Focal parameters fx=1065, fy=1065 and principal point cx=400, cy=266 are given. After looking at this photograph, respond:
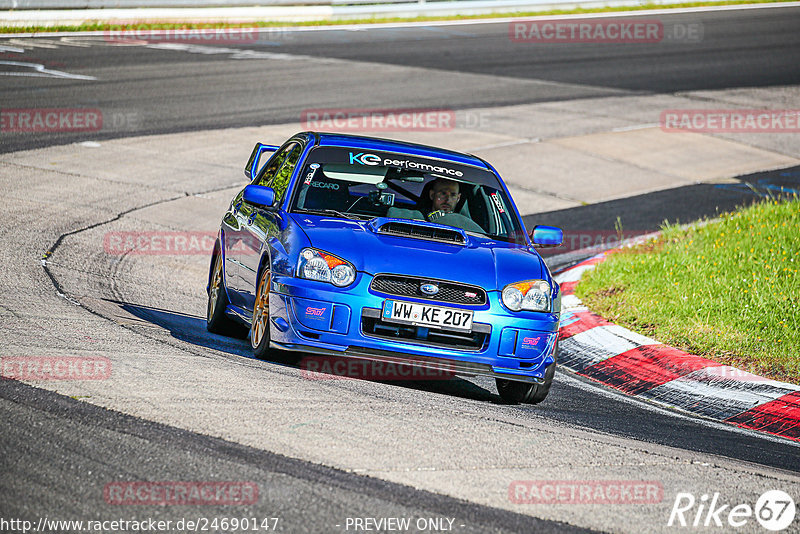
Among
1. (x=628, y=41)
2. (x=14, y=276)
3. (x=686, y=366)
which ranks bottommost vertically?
(x=686, y=366)

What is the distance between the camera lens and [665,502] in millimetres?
4898

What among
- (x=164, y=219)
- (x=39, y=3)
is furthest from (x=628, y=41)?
(x=164, y=219)

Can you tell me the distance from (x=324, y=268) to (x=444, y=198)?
5.52 feet

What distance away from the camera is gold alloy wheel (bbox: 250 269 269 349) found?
7047 millimetres

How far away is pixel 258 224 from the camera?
25.6 ft

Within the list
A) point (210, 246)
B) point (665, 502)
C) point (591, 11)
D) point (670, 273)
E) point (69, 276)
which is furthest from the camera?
point (591, 11)

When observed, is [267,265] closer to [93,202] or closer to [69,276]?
[69,276]

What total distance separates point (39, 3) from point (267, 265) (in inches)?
806
